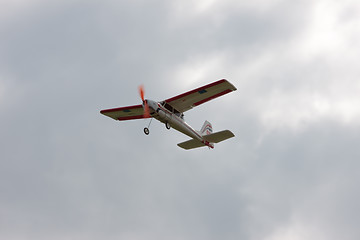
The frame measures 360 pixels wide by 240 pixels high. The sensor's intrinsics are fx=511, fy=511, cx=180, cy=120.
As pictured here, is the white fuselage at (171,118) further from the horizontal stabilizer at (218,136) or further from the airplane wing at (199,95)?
the horizontal stabilizer at (218,136)

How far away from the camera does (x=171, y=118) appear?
30984 millimetres

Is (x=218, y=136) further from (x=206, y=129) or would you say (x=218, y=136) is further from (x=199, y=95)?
(x=199, y=95)

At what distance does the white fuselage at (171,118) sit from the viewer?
2998cm

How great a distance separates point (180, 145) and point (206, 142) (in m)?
1.78

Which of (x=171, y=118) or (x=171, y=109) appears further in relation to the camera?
(x=171, y=109)

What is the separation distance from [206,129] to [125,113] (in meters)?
5.79

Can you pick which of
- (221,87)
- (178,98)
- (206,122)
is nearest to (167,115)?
(178,98)

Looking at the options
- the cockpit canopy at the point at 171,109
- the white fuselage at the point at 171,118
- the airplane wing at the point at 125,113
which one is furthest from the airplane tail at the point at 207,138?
the airplane wing at the point at 125,113

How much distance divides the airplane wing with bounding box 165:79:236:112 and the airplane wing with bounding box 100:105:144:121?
2.89m

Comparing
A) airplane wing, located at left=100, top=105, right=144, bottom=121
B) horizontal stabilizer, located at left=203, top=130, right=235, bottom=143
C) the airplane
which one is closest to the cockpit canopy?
the airplane

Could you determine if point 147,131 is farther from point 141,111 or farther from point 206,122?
point 206,122

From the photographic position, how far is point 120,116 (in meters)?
34.3

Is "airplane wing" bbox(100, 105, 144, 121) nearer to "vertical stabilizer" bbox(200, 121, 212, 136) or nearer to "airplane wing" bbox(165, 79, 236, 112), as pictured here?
"airplane wing" bbox(165, 79, 236, 112)

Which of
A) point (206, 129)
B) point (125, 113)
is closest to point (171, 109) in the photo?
point (125, 113)
